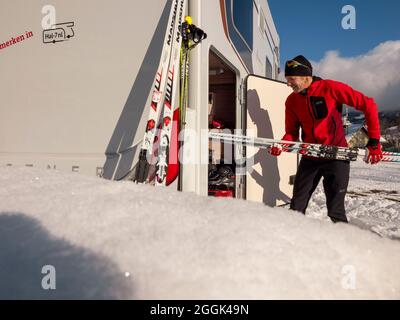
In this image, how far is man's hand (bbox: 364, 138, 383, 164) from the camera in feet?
9.34

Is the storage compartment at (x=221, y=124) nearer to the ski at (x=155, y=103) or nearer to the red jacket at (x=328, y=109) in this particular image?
the red jacket at (x=328, y=109)

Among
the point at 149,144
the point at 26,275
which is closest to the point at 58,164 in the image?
the point at 149,144

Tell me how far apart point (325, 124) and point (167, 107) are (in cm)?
160

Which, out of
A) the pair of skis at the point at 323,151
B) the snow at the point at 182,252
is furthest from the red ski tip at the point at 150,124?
the snow at the point at 182,252

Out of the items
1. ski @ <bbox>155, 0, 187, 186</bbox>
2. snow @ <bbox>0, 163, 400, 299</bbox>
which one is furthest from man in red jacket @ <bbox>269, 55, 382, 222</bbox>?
snow @ <bbox>0, 163, 400, 299</bbox>

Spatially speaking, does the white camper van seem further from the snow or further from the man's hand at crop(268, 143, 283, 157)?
the snow

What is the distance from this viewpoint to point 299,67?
305cm

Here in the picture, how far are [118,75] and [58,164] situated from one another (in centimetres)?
109

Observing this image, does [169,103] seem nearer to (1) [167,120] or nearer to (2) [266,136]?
(1) [167,120]

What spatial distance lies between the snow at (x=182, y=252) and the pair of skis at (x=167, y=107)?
115 centimetres

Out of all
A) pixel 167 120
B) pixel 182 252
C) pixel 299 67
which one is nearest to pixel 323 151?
pixel 299 67

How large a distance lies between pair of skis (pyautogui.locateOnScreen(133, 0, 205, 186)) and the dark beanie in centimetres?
98

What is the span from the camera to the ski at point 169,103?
8.84ft

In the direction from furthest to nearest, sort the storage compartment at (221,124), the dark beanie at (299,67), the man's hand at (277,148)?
the storage compartment at (221,124)
the man's hand at (277,148)
the dark beanie at (299,67)
